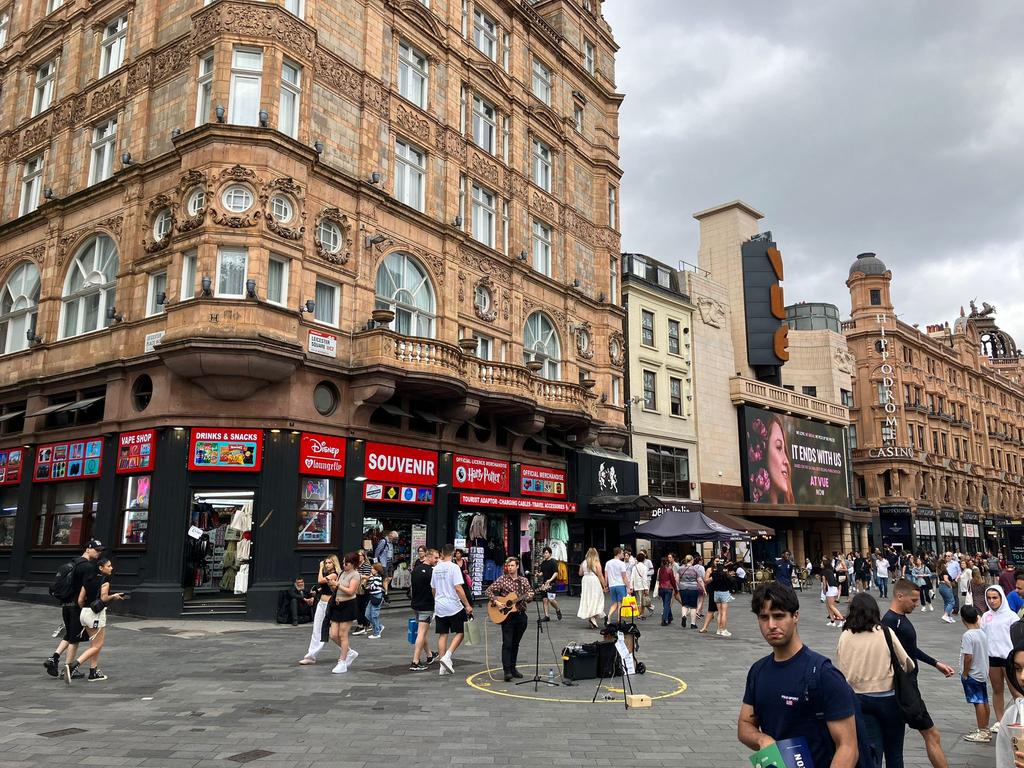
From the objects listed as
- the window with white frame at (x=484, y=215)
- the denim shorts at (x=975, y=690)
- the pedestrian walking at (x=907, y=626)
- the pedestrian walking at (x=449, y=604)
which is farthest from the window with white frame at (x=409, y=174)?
the pedestrian walking at (x=907, y=626)

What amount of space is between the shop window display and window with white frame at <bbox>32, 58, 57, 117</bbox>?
60.1 ft

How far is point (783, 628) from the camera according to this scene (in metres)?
4.21

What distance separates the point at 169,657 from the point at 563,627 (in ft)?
31.9

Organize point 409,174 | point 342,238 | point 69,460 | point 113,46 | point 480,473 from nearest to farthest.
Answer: point 69,460, point 342,238, point 113,46, point 409,174, point 480,473

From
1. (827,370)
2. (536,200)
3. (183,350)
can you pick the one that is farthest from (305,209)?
(827,370)

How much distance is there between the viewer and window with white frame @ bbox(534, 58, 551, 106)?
34188mm

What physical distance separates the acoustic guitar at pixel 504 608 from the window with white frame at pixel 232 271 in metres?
12.0

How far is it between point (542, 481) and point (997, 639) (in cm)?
2172

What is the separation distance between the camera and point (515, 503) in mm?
28359

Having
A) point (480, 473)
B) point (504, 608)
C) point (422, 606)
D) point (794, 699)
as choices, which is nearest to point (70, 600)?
point (422, 606)

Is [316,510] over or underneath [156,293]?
underneath

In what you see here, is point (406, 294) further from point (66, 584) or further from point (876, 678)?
point (876, 678)

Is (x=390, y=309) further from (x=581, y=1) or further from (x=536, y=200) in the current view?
(x=581, y=1)

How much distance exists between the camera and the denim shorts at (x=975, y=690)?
9008 millimetres
